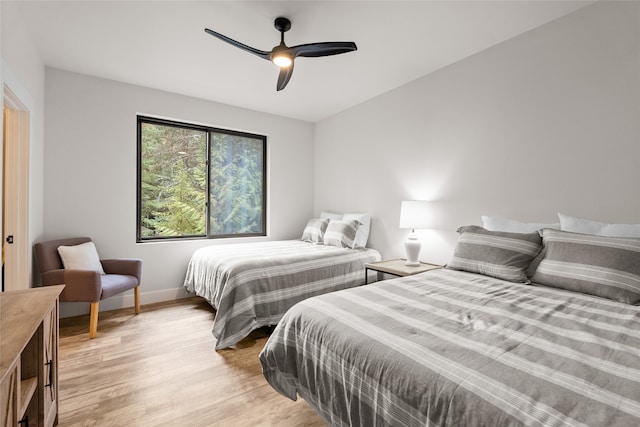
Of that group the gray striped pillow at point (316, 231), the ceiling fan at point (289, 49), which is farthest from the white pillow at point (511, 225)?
the gray striped pillow at point (316, 231)

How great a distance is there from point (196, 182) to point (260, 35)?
7.36 ft

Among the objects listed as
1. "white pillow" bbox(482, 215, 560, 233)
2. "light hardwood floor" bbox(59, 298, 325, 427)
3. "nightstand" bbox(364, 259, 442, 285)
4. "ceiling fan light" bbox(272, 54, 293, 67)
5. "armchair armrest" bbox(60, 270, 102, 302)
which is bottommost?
"light hardwood floor" bbox(59, 298, 325, 427)

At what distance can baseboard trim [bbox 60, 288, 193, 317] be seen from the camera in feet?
10.4

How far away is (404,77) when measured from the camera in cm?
331

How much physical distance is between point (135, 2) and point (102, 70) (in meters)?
1.42

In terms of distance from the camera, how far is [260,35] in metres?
2.52

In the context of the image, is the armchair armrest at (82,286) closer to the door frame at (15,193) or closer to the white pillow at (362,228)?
the door frame at (15,193)

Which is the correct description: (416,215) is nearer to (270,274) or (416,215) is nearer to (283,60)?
(270,274)

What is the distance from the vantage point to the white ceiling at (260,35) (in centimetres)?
218

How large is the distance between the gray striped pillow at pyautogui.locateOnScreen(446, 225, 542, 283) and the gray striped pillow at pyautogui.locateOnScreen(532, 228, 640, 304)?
0.10m

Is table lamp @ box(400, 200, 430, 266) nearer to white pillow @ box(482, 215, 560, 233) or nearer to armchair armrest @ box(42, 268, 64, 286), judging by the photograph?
white pillow @ box(482, 215, 560, 233)

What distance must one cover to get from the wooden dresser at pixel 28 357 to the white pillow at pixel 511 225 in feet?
9.34

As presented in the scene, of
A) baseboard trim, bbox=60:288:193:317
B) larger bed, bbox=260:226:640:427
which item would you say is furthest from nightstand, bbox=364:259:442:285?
baseboard trim, bbox=60:288:193:317

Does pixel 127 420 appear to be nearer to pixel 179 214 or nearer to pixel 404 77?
pixel 179 214
